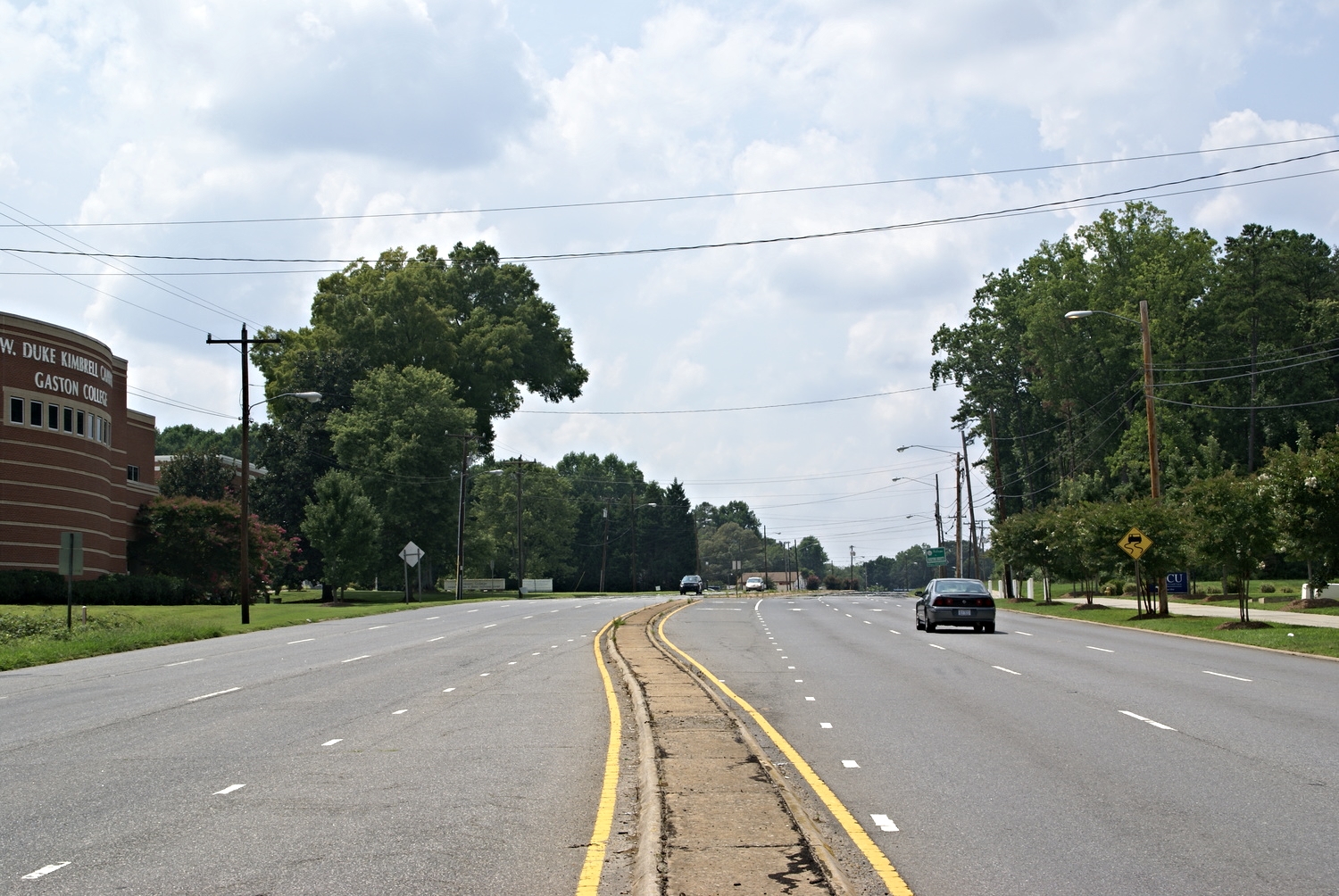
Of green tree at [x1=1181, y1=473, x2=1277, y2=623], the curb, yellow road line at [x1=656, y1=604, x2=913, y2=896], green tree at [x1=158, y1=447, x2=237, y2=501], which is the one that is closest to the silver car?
the curb

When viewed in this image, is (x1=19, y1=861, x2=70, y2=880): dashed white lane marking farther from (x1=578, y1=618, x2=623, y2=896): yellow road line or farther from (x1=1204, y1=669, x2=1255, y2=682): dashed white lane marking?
(x1=1204, y1=669, x2=1255, y2=682): dashed white lane marking

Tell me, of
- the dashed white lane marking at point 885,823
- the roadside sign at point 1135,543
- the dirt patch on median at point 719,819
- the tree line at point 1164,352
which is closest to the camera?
the dirt patch on median at point 719,819

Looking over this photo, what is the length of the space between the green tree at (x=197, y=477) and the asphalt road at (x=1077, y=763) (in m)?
69.1

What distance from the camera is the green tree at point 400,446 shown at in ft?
261

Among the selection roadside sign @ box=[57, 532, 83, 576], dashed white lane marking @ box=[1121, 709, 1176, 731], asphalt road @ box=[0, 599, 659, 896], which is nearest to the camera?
asphalt road @ box=[0, 599, 659, 896]

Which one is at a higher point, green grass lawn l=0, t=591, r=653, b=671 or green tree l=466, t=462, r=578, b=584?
green tree l=466, t=462, r=578, b=584

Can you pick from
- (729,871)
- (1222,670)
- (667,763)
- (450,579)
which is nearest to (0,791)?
(667,763)

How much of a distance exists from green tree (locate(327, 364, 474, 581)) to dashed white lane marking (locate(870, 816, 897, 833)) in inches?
2836

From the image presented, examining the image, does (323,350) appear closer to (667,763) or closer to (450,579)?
(450,579)

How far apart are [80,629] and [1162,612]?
32.1m

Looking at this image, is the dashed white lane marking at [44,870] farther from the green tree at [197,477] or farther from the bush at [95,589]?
the green tree at [197,477]

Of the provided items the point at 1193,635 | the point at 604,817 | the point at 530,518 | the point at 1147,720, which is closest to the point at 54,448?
the point at 1193,635

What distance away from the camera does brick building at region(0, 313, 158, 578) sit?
170ft

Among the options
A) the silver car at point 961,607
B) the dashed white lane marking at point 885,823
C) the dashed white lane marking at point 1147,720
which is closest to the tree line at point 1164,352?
the silver car at point 961,607
